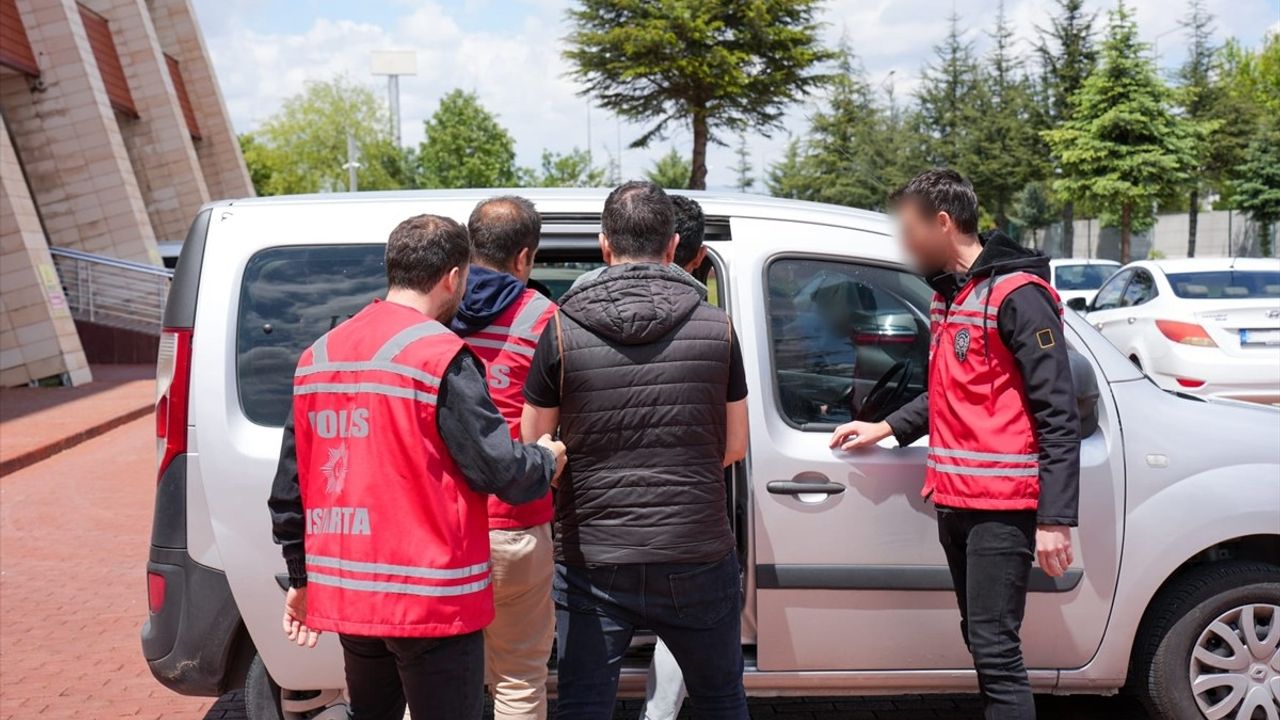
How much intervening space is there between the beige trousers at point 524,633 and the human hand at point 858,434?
961 millimetres

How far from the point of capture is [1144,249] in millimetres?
46125

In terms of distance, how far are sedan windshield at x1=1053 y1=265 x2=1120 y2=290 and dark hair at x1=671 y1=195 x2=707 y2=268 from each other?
21.0 metres

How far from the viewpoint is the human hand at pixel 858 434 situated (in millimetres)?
3459

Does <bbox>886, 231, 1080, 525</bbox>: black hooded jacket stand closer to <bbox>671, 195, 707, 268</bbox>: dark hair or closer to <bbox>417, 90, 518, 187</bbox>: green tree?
<bbox>671, 195, 707, 268</bbox>: dark hair

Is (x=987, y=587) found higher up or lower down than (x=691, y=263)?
lower down

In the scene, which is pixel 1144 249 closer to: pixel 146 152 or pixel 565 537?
pixel 146 152

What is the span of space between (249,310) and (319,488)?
46.6 inches

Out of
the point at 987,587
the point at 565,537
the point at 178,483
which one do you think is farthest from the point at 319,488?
the point at 987,587

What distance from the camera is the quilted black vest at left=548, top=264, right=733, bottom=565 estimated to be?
2.65 metres

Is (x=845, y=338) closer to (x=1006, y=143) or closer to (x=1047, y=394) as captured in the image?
(x=1047, y=394)

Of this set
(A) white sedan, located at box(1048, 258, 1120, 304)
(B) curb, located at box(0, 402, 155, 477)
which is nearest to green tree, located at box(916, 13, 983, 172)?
(A) white sedan, located at box(1048, 258, 1120, 304)

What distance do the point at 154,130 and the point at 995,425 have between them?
2849cm

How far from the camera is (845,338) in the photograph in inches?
147

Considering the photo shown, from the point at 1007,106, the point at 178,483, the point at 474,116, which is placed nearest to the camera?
the point at 178,483
